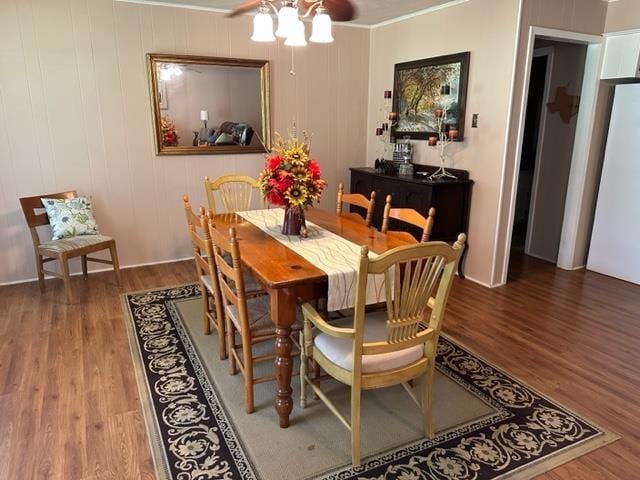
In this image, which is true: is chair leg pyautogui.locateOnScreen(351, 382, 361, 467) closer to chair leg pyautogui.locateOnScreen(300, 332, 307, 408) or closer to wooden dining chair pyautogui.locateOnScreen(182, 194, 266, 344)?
chair leg pyautogui.locateOnScreen(300, 332, 307, 408)

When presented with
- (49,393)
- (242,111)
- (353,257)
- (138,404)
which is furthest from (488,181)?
(49,393)

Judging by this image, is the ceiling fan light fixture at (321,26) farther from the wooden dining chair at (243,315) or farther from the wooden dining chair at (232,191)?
the wooden dining chair at (232,191)

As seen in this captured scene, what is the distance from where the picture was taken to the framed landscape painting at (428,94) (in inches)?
158

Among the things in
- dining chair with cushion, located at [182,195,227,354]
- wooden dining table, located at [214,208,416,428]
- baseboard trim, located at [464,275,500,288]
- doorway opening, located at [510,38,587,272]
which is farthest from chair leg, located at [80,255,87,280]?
doorway opening, located at [510,38,587,272]

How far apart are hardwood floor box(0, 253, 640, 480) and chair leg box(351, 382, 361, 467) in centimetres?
84

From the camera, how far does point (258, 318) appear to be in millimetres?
2334

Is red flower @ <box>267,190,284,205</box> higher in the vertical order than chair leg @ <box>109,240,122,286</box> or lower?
higher

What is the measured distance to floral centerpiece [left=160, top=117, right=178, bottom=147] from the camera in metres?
4.31

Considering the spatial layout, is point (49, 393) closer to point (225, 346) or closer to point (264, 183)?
point (225, 346)

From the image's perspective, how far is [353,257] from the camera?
2.28 metres

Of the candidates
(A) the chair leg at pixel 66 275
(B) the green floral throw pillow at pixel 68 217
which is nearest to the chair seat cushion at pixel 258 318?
(A) the chair leg at pixel 66 275

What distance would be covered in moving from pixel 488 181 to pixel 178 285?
9.62ft

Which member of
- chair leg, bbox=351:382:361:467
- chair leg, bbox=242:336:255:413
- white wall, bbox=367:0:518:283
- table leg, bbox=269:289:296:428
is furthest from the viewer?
white wall, bbox=367:0:518:283

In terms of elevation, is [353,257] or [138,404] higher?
[353,257]
